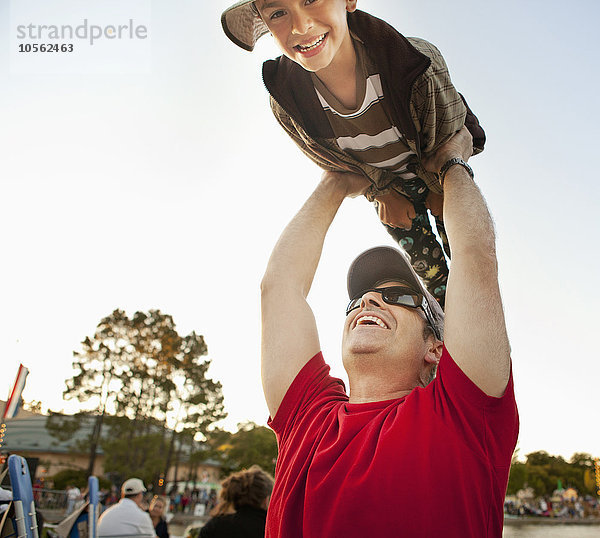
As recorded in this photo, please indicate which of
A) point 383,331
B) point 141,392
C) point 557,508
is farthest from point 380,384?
point 557,508

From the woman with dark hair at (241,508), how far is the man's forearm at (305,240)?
7.98ft

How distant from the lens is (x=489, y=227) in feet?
5.51

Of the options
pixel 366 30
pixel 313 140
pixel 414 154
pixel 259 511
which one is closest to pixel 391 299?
pixel 414 154

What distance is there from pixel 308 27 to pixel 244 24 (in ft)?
0.89

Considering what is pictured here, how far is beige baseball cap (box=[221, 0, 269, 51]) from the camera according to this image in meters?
1.67

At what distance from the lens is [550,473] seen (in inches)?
2485

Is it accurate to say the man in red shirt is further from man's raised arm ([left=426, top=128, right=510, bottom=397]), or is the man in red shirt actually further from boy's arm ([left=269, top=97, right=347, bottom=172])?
boy's arm ([left=269, top=97, right=347, bottom=172])

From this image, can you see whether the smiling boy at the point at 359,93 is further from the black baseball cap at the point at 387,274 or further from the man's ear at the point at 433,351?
the man's ear at the point at 433,351

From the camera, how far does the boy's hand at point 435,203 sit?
231cm

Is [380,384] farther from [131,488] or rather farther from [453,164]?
[131,488]

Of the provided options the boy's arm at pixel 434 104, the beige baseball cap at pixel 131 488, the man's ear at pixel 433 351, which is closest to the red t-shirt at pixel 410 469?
the man's ear at pixel 433 351

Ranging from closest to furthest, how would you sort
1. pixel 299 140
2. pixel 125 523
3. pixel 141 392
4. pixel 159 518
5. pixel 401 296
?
pixel 401 296 → pixel 299 140 → pixel 125 523 → pixel 159 518 → pixel 141 392

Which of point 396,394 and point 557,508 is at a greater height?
point 396,394

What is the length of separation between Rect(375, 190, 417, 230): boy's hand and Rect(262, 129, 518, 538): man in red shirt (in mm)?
327
